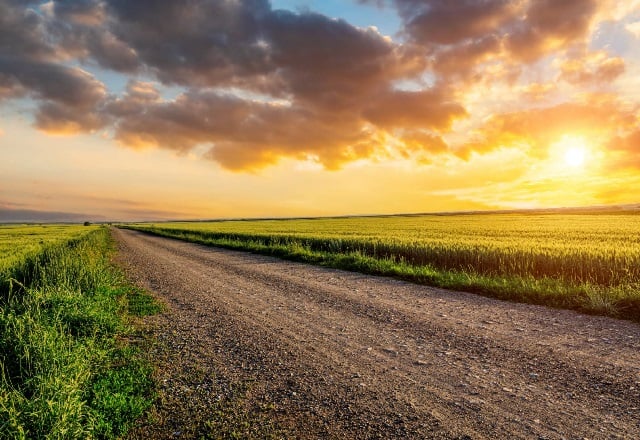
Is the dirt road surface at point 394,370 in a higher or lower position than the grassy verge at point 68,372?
lower

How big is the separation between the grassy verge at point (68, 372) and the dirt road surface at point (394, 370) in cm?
45

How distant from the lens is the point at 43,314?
6992mm

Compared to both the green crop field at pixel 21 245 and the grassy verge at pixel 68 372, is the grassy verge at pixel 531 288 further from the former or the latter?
the green crop field at pixel 21 245

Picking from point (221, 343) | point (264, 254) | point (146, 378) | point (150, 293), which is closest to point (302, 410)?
point (146, 378)

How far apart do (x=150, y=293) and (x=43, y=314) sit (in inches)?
226

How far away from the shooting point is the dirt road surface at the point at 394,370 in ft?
14.8

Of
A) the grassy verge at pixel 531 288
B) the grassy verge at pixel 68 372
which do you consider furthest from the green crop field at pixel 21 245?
the grassy verge at pixel 531 288

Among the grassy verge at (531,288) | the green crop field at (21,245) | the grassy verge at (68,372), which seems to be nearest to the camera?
the grassy verge at (68,372)

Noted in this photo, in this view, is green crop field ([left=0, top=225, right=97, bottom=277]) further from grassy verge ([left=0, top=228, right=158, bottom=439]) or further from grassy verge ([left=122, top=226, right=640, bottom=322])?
grassy verge ([left=122, top=226, right=640, bottom=322])

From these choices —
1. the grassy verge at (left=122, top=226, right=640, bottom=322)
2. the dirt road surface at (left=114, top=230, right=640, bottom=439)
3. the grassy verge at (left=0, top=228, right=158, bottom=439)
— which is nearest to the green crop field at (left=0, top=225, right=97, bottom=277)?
the grassy verge at (left=0, top=228, right=158, bottom=439)

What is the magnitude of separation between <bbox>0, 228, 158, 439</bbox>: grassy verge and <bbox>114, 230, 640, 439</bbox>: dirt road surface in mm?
451

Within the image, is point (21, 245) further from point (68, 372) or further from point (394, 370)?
point (394, 370)

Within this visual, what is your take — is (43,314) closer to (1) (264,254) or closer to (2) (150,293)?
(2) (150,293)

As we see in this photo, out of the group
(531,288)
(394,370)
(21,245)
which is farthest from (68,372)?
(21,245)
